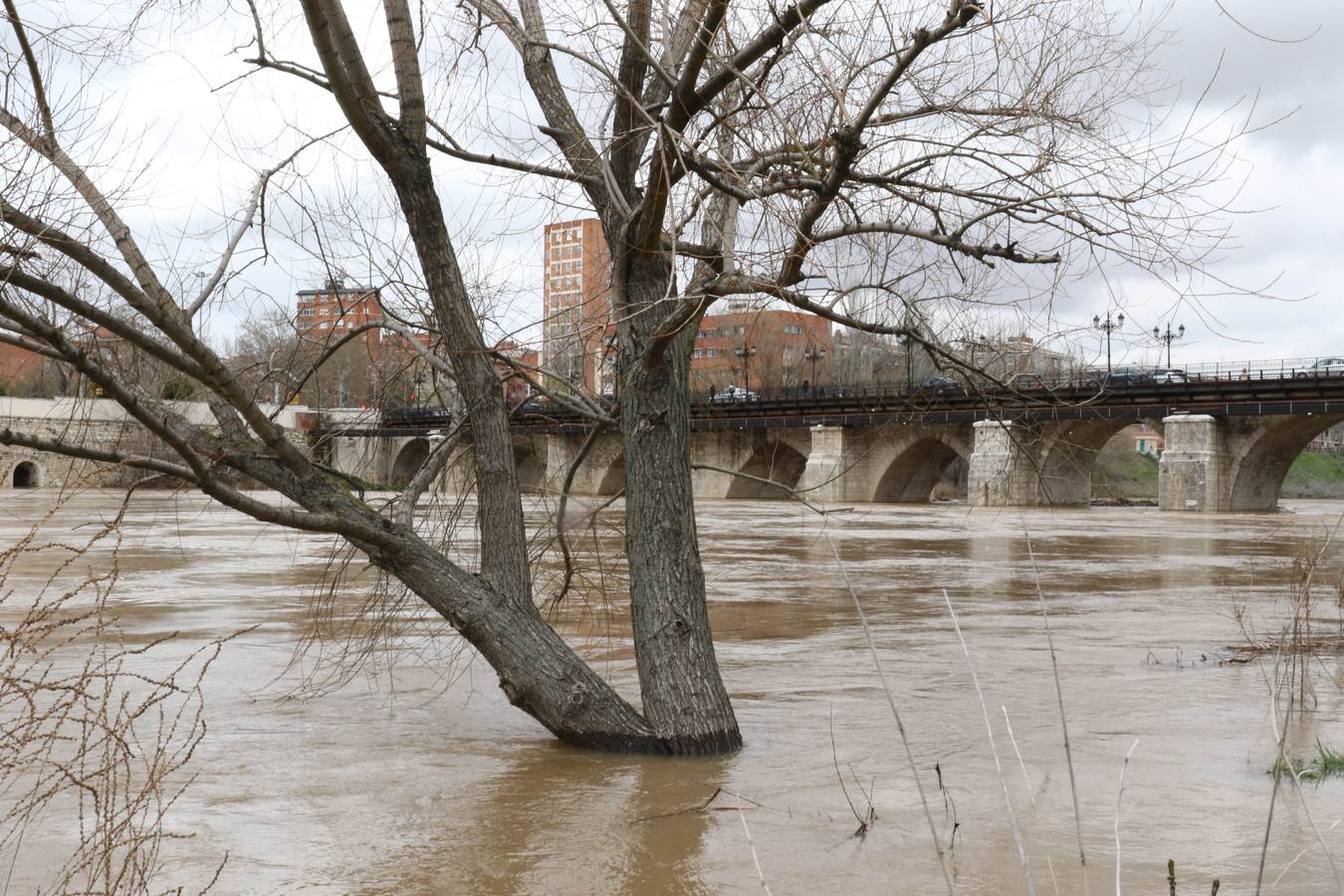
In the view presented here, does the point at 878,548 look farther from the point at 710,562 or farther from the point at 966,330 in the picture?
the point at 966,330

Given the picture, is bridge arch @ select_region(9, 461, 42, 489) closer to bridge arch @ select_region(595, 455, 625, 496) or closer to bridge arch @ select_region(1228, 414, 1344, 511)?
bridge arch @ select_region(595, 455, 625, 496)

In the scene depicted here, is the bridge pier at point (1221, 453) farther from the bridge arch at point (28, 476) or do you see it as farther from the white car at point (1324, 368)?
the bridge arch at point (28, 476)

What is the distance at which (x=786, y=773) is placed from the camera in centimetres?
624

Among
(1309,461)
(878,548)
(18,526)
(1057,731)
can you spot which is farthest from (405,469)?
(1057,731)

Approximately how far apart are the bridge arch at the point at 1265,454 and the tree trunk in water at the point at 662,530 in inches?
1502

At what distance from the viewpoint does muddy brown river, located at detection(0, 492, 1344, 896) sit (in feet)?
15.8

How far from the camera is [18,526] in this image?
2939 cm

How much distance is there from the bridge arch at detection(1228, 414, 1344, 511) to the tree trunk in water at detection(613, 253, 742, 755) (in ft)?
125

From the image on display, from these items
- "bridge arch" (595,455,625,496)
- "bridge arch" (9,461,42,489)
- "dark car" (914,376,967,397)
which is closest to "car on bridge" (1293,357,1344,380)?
"bridge arch" (595,455,625,496)

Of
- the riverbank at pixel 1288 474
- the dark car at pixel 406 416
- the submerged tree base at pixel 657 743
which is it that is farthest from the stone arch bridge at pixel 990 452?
the submerged tree base at pixel 657 743

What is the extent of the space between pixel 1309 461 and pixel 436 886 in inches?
3495

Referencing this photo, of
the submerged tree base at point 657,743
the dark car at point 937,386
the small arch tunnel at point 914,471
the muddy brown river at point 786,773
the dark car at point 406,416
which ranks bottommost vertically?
the muddy brown river at point 786,773

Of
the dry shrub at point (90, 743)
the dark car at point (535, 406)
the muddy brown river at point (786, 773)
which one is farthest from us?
the dark car at point (535, 406)

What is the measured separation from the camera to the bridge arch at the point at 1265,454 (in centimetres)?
4044
